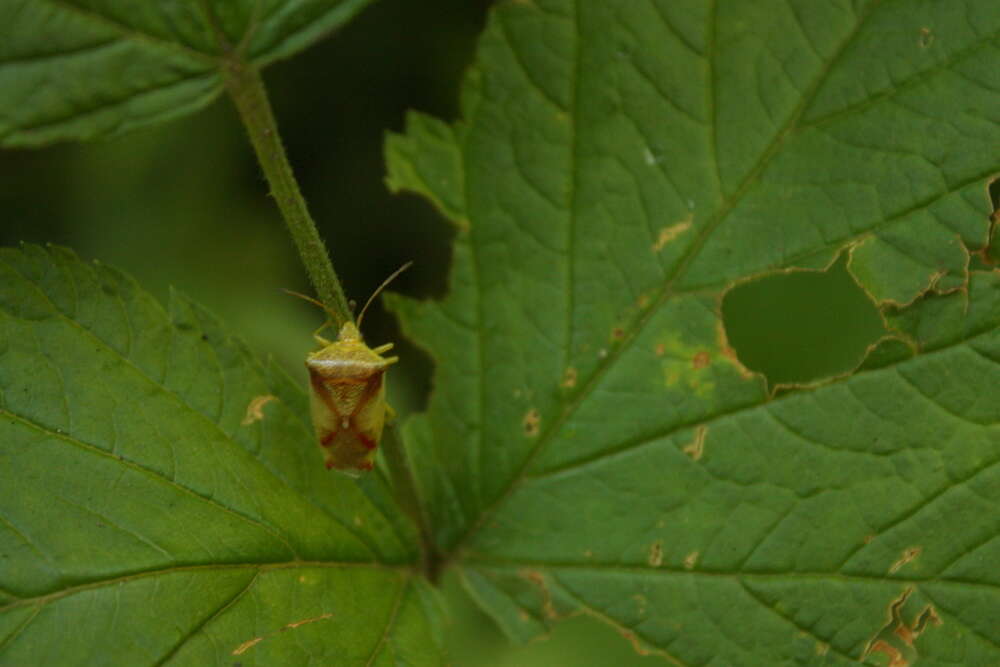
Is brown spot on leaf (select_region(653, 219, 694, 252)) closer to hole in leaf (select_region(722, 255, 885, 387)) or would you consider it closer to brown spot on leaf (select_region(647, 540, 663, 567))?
hole in leaf (select_region(722, 255, 885, 387))

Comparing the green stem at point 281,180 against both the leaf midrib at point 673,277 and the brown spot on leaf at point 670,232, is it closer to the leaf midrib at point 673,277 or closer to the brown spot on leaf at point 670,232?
the leaf midrib at point 673,277

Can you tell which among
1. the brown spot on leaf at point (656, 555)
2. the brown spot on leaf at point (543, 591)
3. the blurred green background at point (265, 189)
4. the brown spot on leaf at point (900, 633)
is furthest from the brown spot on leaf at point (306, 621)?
the blurred green background at point (265, 189)

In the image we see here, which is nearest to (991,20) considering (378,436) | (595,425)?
(595,425)

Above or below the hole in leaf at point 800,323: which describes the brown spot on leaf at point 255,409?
below

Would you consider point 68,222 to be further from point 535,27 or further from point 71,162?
point 535,27

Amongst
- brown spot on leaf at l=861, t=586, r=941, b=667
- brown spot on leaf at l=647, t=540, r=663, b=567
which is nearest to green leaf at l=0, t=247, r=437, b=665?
brown spot on leaf at l=647, t=540, r=663, b=567

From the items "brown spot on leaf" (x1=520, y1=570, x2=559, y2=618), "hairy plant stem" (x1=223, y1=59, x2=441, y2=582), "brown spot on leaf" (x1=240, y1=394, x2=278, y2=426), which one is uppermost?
"hairy plant stem" (x1=223, y1=59, x2=441, y2=582)
